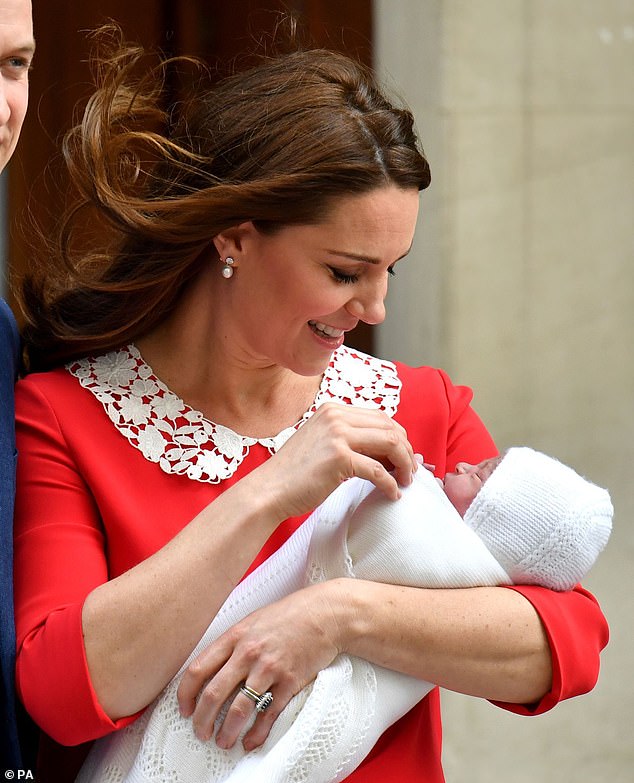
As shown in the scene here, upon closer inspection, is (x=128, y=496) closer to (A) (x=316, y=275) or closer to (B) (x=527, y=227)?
(A) (x=316, y=275)

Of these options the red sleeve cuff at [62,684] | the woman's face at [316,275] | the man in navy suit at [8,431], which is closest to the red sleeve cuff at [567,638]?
the woman's face at [316,275]

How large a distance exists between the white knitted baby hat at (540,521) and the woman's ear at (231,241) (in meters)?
0.53

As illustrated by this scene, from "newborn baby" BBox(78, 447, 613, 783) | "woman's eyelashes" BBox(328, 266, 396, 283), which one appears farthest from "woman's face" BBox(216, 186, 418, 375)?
"newborn baby" BBox(78, 447, 613, 783)

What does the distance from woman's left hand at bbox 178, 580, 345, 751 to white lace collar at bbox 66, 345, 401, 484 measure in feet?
1.09

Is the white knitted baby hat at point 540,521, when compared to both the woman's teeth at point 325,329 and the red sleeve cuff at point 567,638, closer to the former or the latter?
the red sleeve cuff at point 567,638

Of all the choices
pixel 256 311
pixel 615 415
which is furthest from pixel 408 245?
pixel 615 415

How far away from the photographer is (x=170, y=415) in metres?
1.95

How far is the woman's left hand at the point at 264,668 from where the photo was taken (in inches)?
63.9

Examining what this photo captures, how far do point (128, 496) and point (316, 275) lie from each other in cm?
44

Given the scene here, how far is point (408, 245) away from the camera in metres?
1.88

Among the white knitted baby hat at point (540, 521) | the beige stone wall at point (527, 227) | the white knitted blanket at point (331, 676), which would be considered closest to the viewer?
the white knitted blanket at point (331, 676)

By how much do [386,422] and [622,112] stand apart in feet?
8.52

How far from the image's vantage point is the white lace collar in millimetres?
1902

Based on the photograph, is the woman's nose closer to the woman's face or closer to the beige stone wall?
the woman's face
